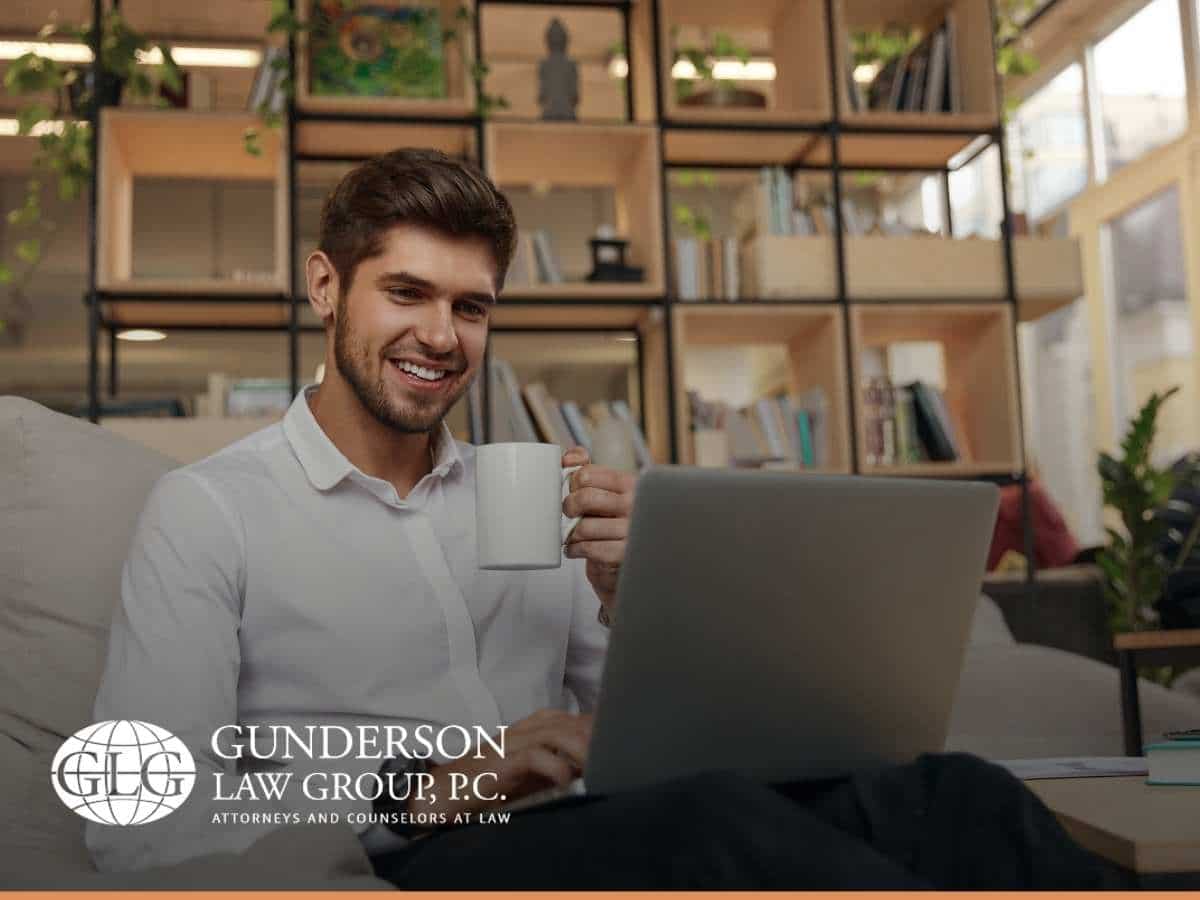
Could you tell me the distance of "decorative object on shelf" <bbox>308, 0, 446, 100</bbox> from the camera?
3484 millimetres

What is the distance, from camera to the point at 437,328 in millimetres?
1391

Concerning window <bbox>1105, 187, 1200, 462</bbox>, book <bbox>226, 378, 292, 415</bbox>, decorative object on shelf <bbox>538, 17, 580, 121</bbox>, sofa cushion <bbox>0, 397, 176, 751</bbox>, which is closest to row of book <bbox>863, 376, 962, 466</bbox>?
decorative object on shelf <bbox>538, 17, 580, 121</bbox>

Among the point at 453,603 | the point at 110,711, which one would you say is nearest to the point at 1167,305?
the point at 453,603

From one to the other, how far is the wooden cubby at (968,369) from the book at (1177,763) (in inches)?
93.3

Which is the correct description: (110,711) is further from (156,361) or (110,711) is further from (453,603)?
(156,361)

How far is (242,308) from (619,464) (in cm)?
123

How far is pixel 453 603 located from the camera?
4.37ft

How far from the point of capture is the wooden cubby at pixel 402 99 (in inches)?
→ 134

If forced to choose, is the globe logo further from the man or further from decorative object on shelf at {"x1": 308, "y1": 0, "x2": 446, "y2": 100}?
decorative object on shelf at {"x1": 308, "y1": 0, "x2": 446, "y2": 100}

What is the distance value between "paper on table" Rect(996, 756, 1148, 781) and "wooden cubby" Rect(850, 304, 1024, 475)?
2.19 m

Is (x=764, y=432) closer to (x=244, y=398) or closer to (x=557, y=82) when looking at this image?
(x=557, y=82)

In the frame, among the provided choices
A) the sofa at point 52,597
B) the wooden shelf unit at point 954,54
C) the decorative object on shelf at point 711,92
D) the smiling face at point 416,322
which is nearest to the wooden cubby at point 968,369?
the wooden shelf unit at point 954,54

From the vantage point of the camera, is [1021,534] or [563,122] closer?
[563,122]

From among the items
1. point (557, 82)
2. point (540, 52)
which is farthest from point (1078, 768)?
point (540, 52)
